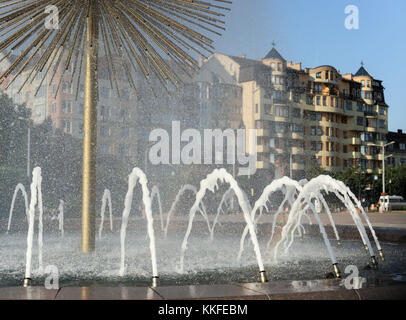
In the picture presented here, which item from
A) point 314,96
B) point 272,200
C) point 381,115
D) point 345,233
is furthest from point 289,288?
point 381,115

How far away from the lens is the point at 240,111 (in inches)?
2007

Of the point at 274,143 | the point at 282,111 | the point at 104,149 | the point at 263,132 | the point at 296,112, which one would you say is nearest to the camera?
the point at 104,149

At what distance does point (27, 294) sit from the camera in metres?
3.46

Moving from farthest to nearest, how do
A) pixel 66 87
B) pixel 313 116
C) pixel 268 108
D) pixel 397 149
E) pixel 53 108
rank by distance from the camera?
pixel 397 149 → pixel 313 116 → pixel 268 108 → pixel 66 87 → pixel 53 108

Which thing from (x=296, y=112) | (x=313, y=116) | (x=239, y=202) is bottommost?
(x=239, y=202)

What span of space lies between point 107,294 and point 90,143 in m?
3.33

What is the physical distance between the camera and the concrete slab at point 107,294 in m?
3.37

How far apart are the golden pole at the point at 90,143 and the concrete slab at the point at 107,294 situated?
2.91m

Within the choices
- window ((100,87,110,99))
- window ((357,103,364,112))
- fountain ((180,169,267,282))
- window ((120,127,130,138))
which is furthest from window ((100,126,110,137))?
window ((357,103,364,112))

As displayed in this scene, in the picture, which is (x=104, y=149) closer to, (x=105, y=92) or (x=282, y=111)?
(x=105, y=92)

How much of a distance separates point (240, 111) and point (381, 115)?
3090 cm

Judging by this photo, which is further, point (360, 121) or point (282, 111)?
point (360, 121)

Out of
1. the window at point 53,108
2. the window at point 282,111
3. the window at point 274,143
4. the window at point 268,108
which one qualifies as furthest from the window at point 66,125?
the window at point 282,111

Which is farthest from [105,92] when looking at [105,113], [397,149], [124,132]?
[397,149]
